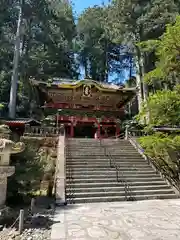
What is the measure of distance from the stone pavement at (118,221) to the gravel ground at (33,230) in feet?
0.57

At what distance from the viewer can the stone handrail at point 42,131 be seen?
1477cm

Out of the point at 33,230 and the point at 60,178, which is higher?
the point at 60,178

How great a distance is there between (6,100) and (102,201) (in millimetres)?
24049

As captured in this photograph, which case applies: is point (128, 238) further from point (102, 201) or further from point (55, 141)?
point (55, 141)

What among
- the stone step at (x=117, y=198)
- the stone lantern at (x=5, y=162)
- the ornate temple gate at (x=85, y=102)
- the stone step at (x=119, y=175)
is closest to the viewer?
the stone lantern at (x=5, y=162)

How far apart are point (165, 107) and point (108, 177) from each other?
12.7 ft

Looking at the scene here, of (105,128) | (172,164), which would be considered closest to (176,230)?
(172,164)

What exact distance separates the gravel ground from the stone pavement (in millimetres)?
174

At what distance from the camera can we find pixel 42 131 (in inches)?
614

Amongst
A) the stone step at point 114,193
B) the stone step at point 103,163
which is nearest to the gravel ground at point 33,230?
the stone step at point 114,193

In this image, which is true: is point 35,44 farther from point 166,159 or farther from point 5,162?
point 5,162

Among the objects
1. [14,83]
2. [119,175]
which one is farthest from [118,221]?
[14,83]

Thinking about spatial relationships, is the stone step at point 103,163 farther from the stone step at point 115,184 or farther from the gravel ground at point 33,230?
the gravel ground at point 33,230

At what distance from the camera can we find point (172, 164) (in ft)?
35.5
